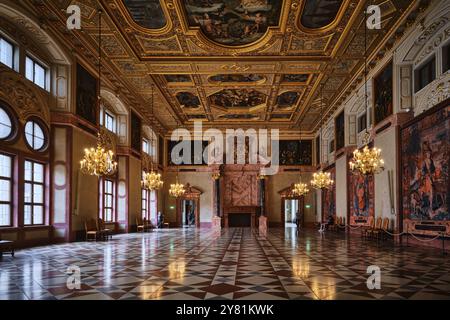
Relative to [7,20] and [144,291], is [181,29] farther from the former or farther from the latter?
[144,291]

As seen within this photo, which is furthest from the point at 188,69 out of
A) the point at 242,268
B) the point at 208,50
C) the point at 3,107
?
the point at 242,268

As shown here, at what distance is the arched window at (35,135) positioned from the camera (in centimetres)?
1286

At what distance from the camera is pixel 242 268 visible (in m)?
8.48

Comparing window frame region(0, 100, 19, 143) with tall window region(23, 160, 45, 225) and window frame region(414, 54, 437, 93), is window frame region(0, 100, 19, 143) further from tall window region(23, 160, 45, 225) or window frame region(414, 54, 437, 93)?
window frame region(414, 54, 437, 93)

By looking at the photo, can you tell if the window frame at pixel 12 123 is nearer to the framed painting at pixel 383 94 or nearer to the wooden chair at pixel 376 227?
the framed painting at pixel 383 94

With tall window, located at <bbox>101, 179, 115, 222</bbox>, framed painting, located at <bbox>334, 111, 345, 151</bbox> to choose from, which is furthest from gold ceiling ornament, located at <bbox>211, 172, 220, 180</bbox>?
tall window, located at <bbox>101, 179, 115, 222</bbox>

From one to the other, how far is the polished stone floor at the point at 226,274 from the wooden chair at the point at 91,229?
377 cm

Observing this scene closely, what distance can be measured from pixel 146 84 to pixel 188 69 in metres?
3.09

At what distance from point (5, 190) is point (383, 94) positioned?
562 inches

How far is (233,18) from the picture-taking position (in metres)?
13.1

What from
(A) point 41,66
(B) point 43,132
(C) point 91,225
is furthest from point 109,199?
(A) point 41,66

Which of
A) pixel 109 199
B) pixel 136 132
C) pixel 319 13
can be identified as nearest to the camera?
pixel 319 13

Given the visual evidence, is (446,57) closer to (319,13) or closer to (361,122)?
(319,13)

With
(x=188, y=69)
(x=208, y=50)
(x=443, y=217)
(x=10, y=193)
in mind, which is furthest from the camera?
(x=188, y=69)
